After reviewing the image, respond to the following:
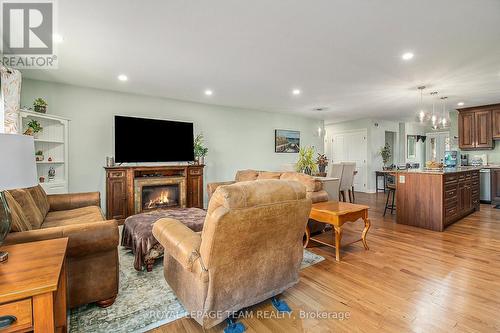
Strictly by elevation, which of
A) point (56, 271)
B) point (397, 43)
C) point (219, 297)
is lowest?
point (219, 297)

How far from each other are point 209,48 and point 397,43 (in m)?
2.16

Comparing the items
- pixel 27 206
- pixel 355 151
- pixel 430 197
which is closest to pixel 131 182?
pixel 27 206

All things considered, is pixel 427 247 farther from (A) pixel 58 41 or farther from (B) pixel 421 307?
(A) pixel 58 41

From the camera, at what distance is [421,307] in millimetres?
1974


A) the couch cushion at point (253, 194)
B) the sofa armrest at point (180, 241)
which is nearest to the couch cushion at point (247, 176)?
the sofa armrest at point (180, 241)

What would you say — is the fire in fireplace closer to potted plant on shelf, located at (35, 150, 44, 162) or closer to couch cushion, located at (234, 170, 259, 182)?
couch cushion, located at (234, 170, 259, 182)

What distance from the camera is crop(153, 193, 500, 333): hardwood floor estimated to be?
1.78 meters

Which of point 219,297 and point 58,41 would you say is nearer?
point 219,297

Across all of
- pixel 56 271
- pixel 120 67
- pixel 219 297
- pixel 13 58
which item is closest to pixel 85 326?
pixel 56 271

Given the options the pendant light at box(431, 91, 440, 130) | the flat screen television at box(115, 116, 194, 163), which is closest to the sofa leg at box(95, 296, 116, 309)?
the flat screen television at box(115, 116, 194, 163)

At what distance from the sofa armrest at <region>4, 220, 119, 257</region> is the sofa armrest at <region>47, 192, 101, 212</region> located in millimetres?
1865

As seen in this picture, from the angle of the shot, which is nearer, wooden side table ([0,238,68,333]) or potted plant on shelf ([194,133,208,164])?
wooden side table ([0,238,68,333])

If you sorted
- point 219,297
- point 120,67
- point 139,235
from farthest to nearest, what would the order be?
point 120,67 < point 139,235 < point 219,297

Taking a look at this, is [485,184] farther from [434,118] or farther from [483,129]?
[434,118]
